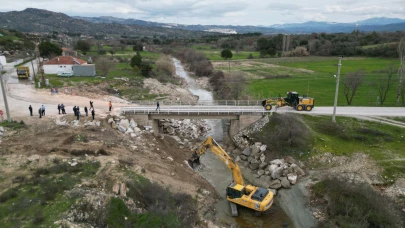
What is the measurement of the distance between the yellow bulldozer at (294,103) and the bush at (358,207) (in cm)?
1329

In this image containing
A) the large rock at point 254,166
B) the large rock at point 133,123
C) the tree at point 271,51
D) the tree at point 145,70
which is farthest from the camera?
the tree at point 271,51

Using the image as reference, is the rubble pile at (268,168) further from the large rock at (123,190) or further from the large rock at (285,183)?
the large rock at (123,190)

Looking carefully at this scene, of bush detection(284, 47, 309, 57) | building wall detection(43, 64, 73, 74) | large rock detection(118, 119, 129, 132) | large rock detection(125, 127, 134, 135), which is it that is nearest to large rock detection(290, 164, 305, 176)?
large rock detection(125, 127, 134, 135)

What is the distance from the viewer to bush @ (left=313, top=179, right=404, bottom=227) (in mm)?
18016

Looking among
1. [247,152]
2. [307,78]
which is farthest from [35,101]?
[307,78]

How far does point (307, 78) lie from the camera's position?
217 feet

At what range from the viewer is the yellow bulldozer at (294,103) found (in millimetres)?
33938

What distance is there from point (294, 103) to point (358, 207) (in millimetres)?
16893

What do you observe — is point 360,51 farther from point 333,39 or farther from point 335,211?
point 335,211

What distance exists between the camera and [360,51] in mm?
98188

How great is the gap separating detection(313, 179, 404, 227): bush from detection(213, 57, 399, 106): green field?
1360 centimetres

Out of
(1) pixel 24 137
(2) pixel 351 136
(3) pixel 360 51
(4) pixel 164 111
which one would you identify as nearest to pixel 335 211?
(2) pixel 351 136

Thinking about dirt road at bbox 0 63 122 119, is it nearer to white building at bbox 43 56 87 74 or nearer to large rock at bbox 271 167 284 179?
white building at bbox 43 56 87 74

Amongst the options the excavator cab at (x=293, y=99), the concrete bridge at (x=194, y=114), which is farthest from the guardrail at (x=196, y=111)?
the excavator cab at (x=293, y=99)
